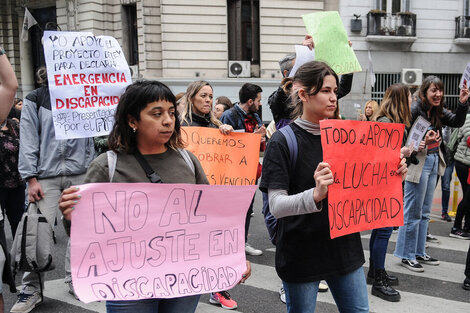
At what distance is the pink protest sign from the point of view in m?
2.00

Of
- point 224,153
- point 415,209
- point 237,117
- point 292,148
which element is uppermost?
point 237,117

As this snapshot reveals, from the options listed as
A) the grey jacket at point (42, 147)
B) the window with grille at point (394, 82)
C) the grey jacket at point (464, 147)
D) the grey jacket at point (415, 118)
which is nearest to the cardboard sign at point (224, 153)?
the grey jacket at point (42, 147)

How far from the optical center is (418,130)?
4691 mm

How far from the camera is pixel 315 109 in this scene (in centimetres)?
239

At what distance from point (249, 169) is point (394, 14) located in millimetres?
18761

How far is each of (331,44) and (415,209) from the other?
7.06 feet

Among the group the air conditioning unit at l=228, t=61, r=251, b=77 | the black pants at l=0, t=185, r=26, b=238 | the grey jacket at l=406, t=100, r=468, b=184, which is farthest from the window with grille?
the black pants at l=0, t=185, r=26, b=238

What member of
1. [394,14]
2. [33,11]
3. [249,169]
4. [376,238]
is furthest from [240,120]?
[33,11]

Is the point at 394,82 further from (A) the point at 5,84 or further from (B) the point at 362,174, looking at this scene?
(A) the point at 5,84

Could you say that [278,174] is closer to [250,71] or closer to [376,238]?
[376,238]

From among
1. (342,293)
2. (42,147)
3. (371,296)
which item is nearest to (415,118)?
(371,296)

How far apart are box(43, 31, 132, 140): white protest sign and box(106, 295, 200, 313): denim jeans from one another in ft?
7.03

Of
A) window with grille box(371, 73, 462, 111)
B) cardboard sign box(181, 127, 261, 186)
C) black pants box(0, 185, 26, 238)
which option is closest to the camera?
cardboard sign box(181, 127, 261, 186)

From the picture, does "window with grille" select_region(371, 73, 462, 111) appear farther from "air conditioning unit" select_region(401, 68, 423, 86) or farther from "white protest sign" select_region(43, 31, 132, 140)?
"white protest sign" select_region(43, 31, 132, 140)
